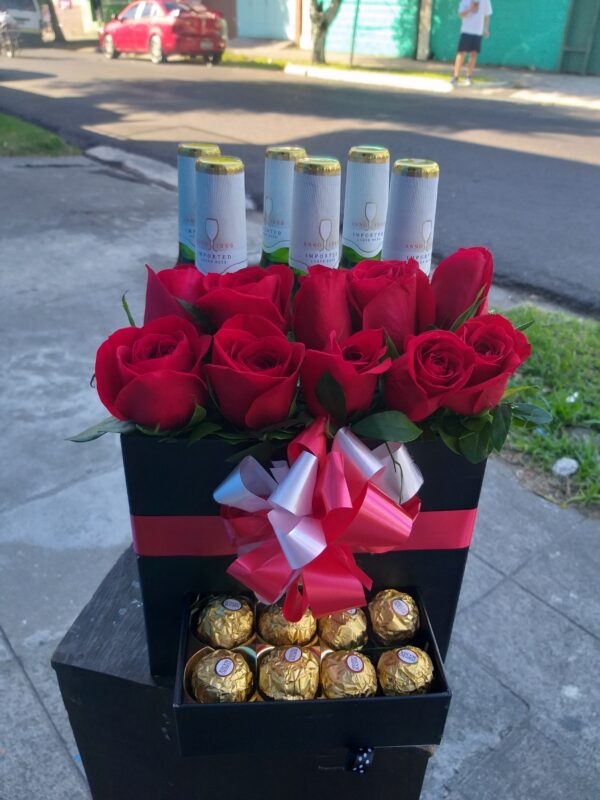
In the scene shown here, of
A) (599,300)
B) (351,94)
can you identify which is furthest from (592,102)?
(599,300)

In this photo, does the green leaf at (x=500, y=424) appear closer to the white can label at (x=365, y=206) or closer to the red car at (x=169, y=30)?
the white can label at (x=365, y=206)

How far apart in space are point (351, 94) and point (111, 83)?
178 inches

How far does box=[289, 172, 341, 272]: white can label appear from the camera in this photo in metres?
1.17

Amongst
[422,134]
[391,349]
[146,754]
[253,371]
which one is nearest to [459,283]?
[391,349]

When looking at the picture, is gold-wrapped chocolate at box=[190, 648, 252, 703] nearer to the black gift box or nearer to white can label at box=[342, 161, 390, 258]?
the black gift box

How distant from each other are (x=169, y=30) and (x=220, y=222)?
18.1 meters

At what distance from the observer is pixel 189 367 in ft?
3.00

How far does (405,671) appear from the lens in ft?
3.15

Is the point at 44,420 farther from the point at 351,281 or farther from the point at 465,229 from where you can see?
the point at 465,229

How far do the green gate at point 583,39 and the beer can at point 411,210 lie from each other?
16.6 metres

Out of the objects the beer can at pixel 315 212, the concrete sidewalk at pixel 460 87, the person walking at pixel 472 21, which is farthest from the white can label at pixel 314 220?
the person walking at pixel 472 21

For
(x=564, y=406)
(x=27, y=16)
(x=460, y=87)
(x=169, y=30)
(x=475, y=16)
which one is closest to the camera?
(x=564, y=406)

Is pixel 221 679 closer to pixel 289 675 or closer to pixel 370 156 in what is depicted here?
pixel 289 675

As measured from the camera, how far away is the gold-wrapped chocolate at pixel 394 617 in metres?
1.04
